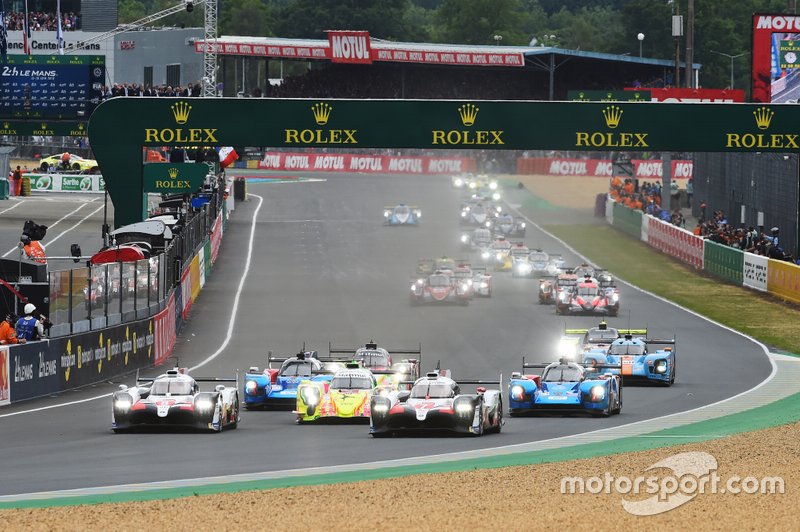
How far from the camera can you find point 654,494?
19344 mm

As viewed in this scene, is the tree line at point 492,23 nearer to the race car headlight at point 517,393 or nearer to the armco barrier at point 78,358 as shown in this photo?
the armco barrier at point 78,358

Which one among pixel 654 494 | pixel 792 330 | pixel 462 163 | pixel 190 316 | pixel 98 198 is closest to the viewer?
pixel 654 494

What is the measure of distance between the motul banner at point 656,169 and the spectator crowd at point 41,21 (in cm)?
4196

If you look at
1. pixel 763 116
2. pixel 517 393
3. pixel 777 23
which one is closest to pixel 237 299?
pixel 763 116

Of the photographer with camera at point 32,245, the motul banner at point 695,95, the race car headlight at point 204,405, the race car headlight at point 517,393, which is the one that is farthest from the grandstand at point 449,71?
the race car headlight at point 204,405

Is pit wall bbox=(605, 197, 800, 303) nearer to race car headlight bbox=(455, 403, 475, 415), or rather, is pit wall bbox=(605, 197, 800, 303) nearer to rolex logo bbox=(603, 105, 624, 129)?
rolex logo bbox=(603, 105, 624, 129)

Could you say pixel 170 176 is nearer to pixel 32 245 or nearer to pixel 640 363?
pixel 32 245

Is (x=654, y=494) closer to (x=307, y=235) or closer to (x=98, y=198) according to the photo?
(x=307, y=235)

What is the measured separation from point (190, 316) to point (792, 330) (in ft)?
63.7

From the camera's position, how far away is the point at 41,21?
10544cm

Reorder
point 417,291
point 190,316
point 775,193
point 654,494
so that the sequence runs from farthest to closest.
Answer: point 775,193 → point 417,291 → point 190,316 → point 654,494

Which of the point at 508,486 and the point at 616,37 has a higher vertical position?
the point at 616,37

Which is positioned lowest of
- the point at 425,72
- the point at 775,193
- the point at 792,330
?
the point at 792,330

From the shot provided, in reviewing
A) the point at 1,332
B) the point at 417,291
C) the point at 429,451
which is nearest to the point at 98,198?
the point at 417,291
